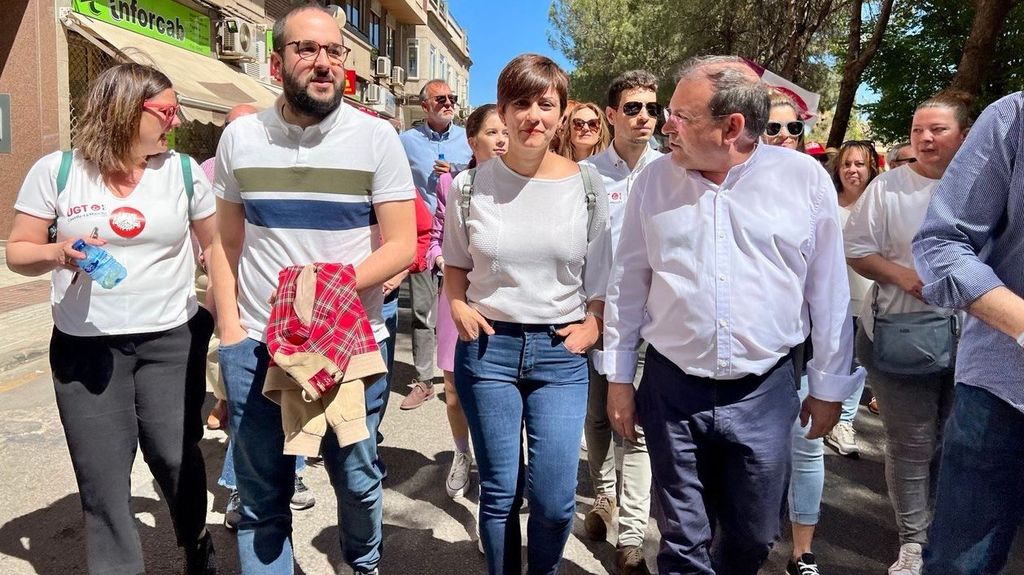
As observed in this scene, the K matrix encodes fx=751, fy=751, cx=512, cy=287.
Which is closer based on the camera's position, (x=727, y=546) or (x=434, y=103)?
(x=727, y=546)

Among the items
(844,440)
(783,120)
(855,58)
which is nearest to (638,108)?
(783,120)

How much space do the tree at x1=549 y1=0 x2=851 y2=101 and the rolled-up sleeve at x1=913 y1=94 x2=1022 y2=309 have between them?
14880 millimetres

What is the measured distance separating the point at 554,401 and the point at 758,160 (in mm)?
1032

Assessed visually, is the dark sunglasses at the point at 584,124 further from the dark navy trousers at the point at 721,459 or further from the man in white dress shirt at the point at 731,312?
the dark navy trousers at the point at 721,459

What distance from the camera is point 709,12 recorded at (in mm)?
20500

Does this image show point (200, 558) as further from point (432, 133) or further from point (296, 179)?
point (432, 133)

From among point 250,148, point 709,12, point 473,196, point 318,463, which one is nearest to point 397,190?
point 473,196

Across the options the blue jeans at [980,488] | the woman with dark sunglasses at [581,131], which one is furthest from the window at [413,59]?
the blue jeans at [980,488]

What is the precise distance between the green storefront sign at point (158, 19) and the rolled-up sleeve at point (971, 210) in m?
12.6

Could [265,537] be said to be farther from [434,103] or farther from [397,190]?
[434,103]

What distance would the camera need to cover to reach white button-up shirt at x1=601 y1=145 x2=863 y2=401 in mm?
2137

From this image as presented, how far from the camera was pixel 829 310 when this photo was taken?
2223mm

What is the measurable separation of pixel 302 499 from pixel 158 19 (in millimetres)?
Result: 12191

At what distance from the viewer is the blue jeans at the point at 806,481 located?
3.07 m
